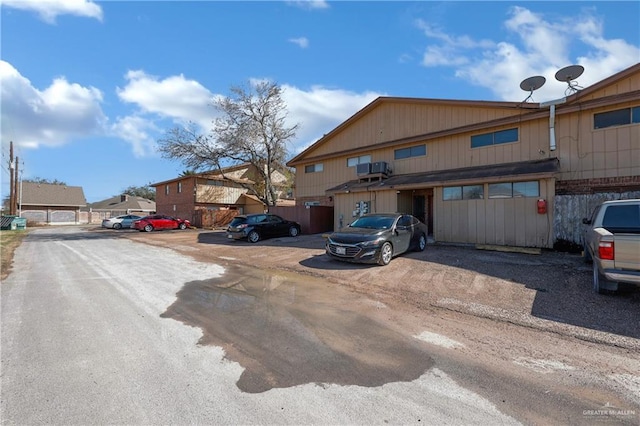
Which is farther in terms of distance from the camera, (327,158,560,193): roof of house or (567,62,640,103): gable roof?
(327,158,560,193): roof of house

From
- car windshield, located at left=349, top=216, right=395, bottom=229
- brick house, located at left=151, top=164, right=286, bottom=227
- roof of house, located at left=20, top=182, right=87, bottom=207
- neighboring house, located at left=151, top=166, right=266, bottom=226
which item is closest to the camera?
car windshield, located at left=349, top=216, right=395, bottom=229

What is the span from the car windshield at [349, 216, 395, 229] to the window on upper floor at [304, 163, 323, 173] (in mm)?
11004

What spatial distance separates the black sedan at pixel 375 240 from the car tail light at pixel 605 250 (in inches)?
181

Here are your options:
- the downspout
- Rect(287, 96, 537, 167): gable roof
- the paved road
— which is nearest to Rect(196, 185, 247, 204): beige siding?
Rect(287, 96, 537, 167): gable roof

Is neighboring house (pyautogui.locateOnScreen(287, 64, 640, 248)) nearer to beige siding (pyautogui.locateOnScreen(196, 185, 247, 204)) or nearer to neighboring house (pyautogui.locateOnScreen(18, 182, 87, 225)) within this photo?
beige siding (pyautogui.locateOnScreen(196, 185, 247, 204))

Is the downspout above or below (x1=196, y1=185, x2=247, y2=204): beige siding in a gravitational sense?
above

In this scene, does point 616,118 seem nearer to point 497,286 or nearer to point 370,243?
point 497,286

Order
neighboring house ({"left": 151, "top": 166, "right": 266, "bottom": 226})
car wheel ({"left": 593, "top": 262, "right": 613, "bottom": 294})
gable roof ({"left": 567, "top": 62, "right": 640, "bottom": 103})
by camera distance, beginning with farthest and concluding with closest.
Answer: neighboring house ({"left": 151, "top": 166, "right": 266, "bottom": 226}), gable roof ({"left": 567, "top": 62, "right": 640, "bottom": 103}), car wheel ({"left": 593, "top": 262, "right": 613, "bottom": 294})

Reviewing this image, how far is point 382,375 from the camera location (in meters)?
3.11

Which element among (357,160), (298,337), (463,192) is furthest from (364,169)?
(298,337)

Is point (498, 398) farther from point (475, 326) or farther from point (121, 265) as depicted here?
point (121, 265)

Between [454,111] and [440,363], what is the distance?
46.0 feet

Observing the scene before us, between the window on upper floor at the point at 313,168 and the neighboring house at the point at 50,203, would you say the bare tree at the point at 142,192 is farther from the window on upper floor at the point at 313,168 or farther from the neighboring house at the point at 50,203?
the window on upper floor at the point at 313,168

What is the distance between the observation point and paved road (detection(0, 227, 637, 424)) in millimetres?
2525
